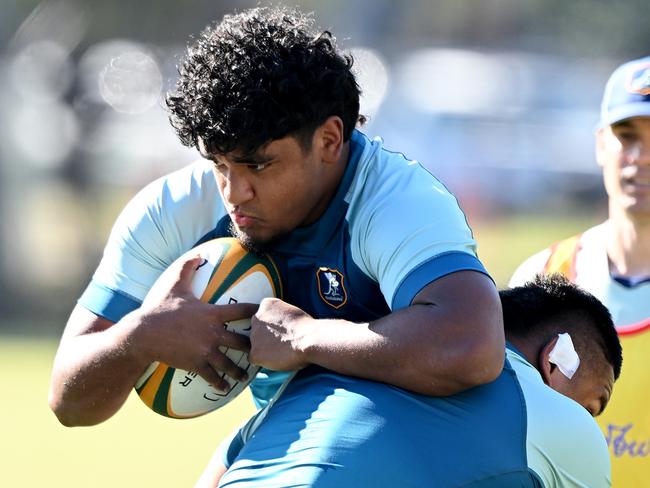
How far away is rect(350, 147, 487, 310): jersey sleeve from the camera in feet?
11.3

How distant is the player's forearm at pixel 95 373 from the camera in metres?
3.67

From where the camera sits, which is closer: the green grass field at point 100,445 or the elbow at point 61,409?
the elbow at point 61,409

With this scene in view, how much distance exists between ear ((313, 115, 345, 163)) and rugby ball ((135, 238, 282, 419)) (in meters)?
0.40

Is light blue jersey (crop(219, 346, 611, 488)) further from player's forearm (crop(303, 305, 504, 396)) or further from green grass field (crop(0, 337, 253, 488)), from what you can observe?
green grass field (crop(0, 337, 253, 488))

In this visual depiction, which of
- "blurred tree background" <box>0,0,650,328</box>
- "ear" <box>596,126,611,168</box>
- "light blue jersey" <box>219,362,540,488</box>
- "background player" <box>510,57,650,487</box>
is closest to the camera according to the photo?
"light blue jersey" <box>219,362,540,488</box>

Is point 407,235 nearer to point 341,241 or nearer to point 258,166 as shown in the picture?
point 341,241

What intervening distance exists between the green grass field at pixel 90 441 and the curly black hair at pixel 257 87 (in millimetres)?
4139

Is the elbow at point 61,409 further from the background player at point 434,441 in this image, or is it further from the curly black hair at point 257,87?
the curly black hair at point 257,87

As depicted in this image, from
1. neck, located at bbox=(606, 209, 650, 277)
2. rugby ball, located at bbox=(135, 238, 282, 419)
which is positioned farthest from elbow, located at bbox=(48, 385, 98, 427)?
neck, located at bbox=(606, 209, 650, 277)

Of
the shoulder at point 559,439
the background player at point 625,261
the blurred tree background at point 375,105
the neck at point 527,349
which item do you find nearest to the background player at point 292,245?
the shoulder at point 559,439

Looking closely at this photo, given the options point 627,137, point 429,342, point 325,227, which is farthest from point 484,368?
point 627,137

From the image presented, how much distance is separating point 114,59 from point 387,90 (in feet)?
12.7

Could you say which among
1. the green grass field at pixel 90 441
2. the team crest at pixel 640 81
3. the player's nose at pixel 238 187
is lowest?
the green grass field at pixel 90 441

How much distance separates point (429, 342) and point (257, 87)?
3.08 feet
